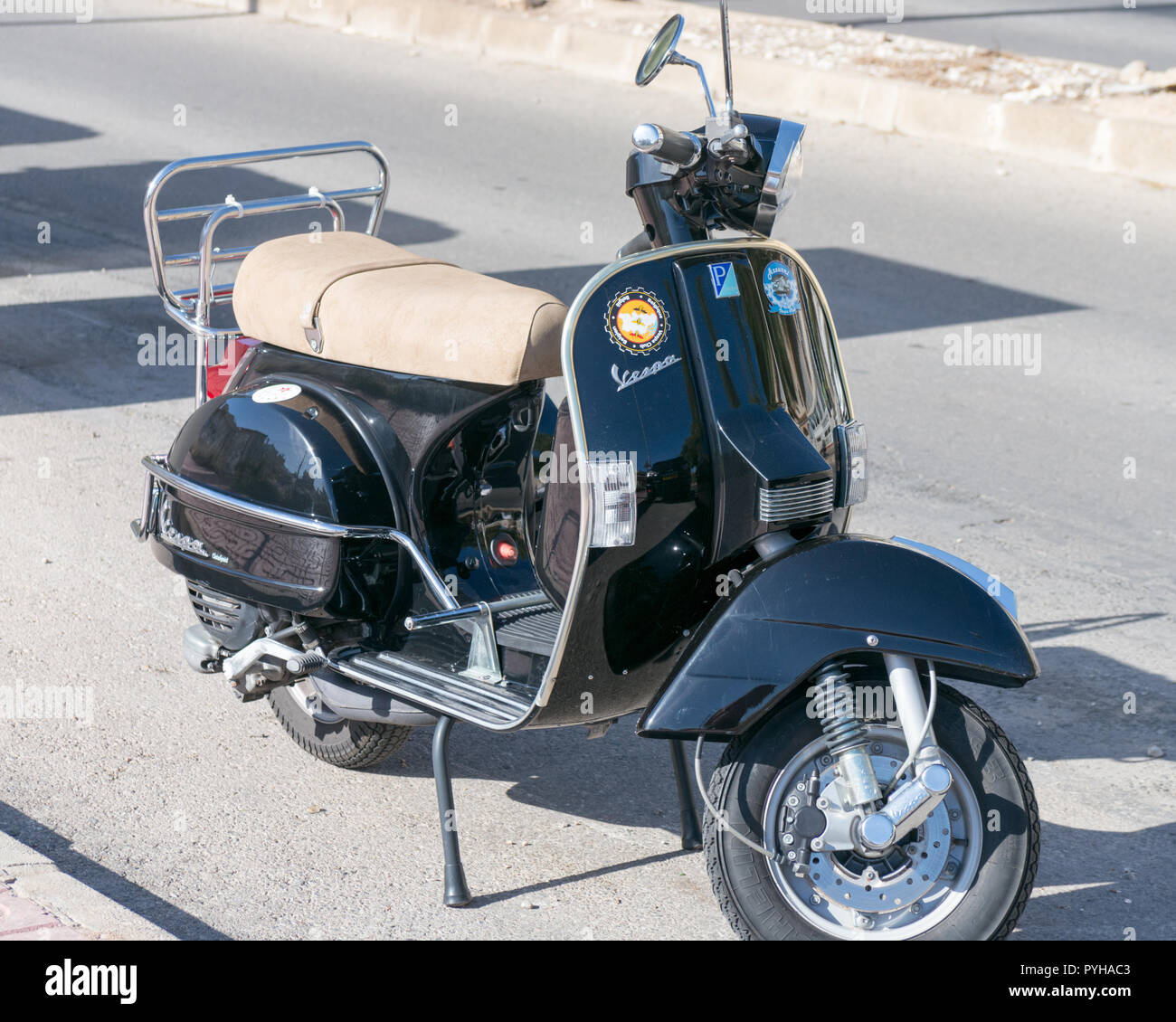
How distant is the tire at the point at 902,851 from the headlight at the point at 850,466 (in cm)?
48

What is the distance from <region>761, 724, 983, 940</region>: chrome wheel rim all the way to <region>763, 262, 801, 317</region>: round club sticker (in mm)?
878

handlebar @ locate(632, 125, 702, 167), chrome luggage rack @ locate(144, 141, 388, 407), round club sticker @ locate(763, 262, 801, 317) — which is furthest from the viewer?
chrome luggage rack @ locate(144, 141, 388, 407)

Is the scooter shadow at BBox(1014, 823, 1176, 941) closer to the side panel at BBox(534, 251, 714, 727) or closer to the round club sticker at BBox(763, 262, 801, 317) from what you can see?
the side panel at BBox(534, 251, 714, 727)

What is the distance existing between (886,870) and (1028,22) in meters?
14.0

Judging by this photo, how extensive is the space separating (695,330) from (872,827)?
101cm

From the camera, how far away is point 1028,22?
15211 millimetres

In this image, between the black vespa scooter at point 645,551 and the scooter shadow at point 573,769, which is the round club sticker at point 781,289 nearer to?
the black vespa scooter at point 645,551

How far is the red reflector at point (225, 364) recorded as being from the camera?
3916mm

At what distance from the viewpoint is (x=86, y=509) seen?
5.38m

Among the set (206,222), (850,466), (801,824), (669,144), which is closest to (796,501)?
(850,466)

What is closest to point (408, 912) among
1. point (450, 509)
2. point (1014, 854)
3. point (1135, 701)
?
point (450, 509)

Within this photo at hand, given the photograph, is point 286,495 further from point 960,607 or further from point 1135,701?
point 1135,701

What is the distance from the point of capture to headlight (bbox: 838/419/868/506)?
3.12 meters

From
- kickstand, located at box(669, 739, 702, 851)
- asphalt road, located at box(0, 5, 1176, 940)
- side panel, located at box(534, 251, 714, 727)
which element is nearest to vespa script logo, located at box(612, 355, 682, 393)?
side panel, located at box(534, 251, 714, 727)
